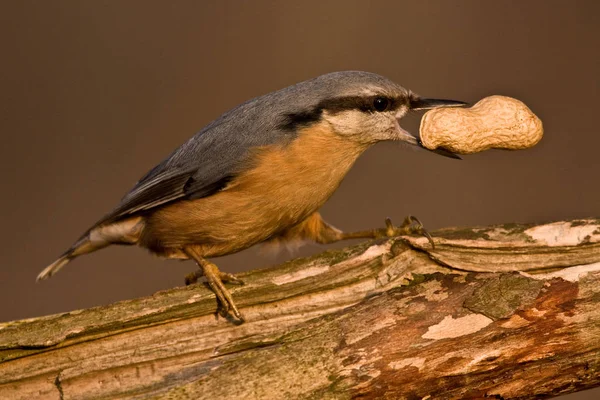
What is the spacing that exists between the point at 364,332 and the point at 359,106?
86cm

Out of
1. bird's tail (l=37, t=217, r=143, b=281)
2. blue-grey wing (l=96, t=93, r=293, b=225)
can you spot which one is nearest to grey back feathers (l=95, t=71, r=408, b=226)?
blue-grey wing (l=96, t=93, r=293, b=225)

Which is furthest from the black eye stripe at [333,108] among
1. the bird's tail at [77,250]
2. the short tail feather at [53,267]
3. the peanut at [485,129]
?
the short tail feather at [53,267]

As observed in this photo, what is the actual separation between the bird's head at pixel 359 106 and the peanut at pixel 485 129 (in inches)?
3.4

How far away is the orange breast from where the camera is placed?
9.51 feet

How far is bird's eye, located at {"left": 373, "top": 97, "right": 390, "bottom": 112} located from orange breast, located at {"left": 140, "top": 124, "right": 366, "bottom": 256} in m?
0.15

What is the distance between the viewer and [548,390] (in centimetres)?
239

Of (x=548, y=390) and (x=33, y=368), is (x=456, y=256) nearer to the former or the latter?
(x=548, y=390)

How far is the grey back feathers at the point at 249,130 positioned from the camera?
2.93 meters

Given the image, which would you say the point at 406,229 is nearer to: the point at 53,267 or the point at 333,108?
the point at 333,108

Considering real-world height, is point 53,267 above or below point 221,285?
above

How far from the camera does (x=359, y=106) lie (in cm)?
293

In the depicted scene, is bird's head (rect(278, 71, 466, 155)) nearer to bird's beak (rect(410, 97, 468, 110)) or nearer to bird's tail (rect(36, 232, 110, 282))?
bird's beak (rect(410, 97, 468, 110))

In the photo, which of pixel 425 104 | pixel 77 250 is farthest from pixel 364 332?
pixel 77 250

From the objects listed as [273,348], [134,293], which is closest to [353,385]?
[273,348]
